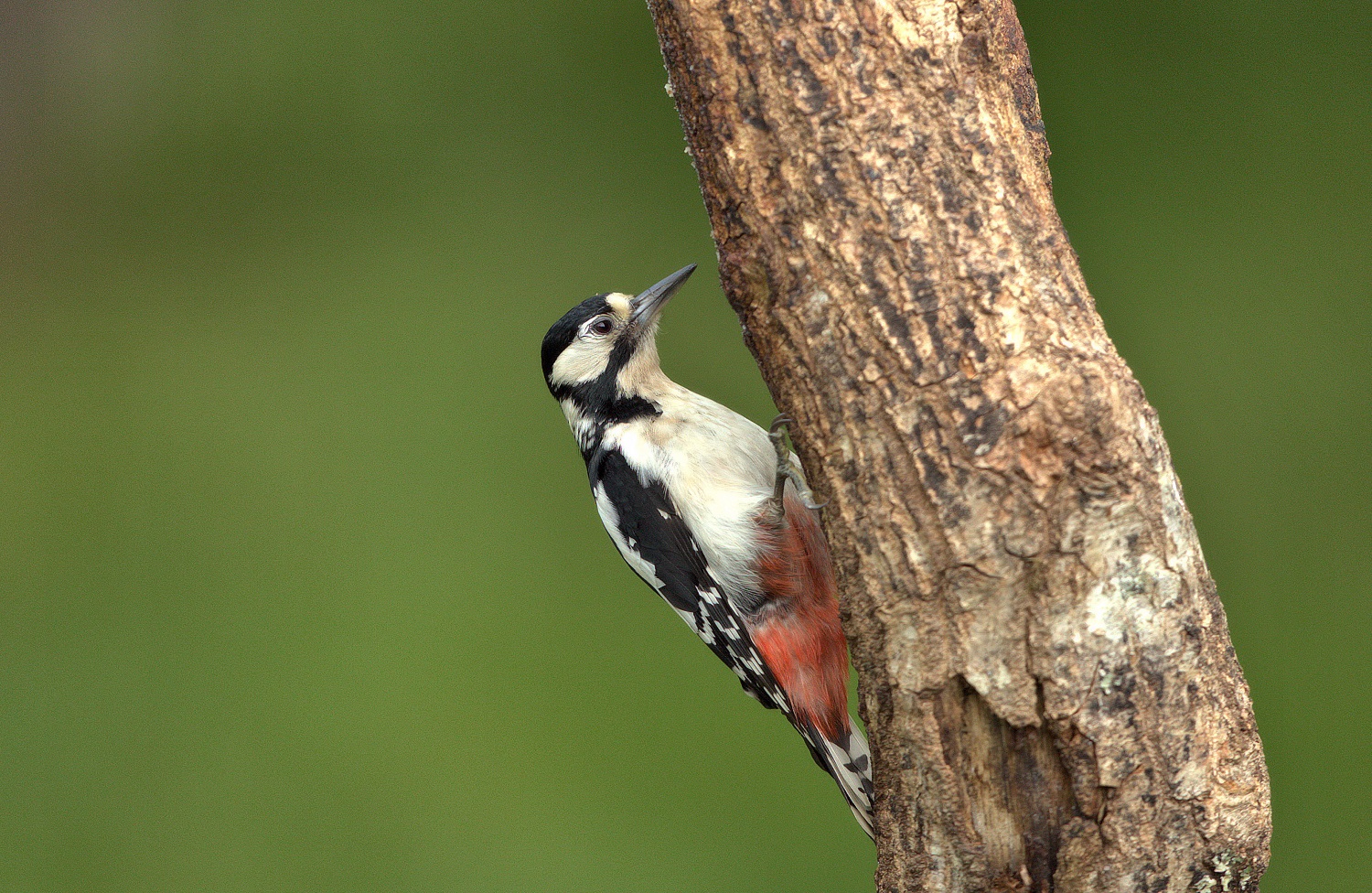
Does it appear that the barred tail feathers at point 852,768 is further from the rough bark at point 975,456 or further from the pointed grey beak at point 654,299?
the pointed grey beak at point 654,299

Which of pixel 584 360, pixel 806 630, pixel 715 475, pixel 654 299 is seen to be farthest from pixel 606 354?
pixel 806 630

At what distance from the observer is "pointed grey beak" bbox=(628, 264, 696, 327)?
7.91ft

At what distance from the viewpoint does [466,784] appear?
3557 mm

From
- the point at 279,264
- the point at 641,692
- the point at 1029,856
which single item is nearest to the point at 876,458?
the point at 1029,856

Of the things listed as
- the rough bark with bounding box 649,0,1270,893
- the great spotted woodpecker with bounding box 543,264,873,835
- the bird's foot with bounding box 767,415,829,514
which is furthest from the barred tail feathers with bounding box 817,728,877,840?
the rough bark with bounding box 649,0,1270,893

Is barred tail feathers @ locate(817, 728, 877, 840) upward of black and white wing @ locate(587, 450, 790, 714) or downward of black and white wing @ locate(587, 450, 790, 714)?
downward

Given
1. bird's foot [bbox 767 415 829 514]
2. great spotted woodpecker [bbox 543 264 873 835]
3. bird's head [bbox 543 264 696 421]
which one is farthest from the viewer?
bird's head [bbox 543 264 696 421]

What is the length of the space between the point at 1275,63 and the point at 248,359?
3.49 m

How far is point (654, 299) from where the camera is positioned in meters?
2.44

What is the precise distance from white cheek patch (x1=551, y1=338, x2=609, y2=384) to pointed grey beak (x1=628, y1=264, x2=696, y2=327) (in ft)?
0.33

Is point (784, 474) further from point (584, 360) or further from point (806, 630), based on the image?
point (584, 360)

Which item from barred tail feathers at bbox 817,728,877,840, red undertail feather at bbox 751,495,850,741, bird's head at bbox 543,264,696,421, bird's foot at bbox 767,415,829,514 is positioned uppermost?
bird's head at bbox 543,264,696,421

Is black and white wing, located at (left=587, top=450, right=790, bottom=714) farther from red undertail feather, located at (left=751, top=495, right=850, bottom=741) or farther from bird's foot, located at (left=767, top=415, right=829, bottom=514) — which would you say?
bird's foot, located at (left=767, top=415, right=829, bottom=514)

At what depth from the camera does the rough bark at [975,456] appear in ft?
4.42
